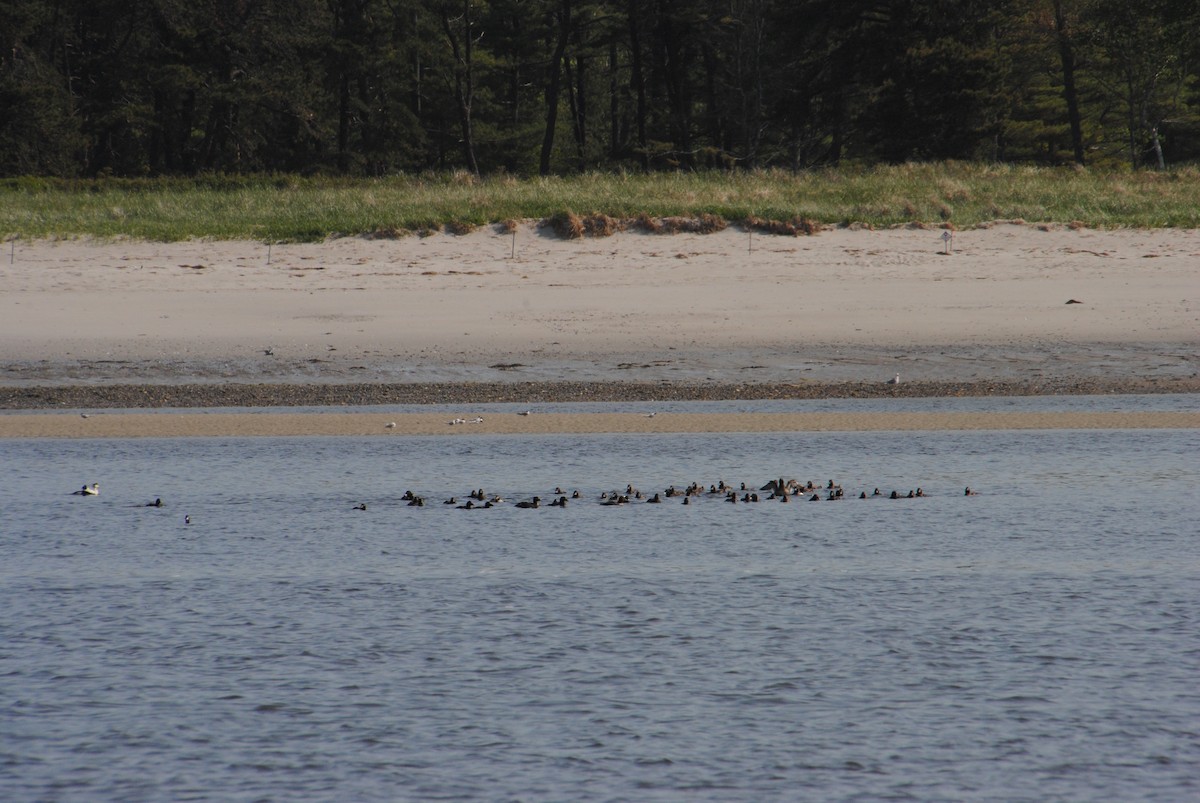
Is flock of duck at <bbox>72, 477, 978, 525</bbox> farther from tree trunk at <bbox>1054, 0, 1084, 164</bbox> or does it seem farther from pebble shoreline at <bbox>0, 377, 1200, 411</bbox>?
tree trunk at <bbox>1054, 0, 1084, 164</bbox>

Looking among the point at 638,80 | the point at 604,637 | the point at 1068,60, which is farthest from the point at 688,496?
the point at 1068,60

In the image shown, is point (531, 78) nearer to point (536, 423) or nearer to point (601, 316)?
point (601, 316)

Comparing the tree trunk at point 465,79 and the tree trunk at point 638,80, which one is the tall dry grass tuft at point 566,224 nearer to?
the tree trunk at point 638,80

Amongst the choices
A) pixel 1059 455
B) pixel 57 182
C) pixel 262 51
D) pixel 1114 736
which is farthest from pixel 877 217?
pixel 262 51

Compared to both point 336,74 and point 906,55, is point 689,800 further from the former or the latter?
point 336,74

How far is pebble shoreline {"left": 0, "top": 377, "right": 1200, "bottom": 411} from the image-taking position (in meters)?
11.9

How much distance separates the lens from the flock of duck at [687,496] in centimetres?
755

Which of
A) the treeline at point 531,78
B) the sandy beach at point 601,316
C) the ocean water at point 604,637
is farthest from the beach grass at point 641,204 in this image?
the treeline at point 531,78

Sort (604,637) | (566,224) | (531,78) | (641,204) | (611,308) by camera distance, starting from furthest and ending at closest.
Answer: (531,78) < (641,204) < (566,224) < (611,308) < (604,637)

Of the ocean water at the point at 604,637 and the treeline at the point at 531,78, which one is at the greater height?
the treeline at the point at 531,78

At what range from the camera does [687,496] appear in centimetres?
767

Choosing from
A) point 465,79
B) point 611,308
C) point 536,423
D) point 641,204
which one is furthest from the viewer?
point 465,79

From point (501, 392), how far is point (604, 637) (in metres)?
7.34

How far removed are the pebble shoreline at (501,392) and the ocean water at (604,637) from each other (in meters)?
3.24
